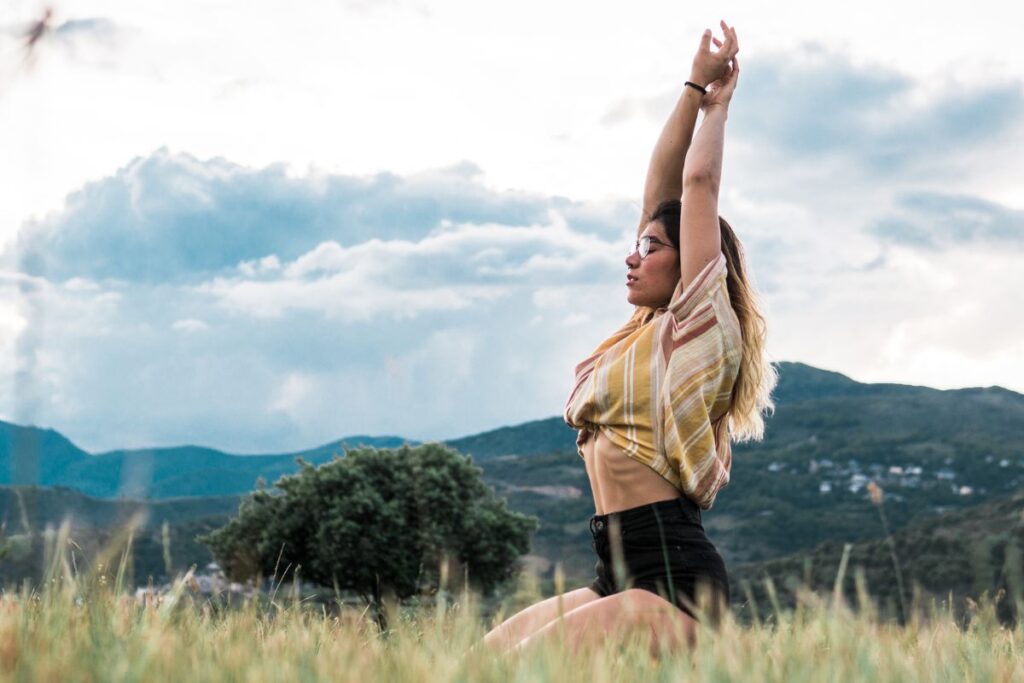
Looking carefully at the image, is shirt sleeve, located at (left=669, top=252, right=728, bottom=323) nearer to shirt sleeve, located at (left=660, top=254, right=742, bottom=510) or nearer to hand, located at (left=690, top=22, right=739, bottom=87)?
shirt sleeve, located at (left=660, top=254, right=742, bottom=510)

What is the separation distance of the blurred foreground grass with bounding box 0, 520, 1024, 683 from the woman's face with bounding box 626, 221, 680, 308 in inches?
55.4

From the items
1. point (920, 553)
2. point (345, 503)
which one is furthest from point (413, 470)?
point (920, 553)

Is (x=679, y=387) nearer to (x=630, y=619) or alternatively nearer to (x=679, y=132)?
(x=630, y=619)

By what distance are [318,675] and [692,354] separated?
201 centimetres

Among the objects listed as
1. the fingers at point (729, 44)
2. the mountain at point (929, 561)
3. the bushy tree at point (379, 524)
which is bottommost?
the mountain at point (929, 561)

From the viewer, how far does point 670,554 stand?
3.64 metres

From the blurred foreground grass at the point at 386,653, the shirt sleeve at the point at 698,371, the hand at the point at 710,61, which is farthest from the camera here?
the hand at the point at 710,61

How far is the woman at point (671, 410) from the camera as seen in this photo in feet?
11.9

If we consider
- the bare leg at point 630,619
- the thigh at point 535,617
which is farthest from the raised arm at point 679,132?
the bare leg at point 630,619

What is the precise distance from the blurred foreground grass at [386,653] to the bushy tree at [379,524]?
98.1 ft

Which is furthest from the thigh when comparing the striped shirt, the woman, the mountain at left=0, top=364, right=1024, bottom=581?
the mountain at left=0, top=364, right=1024, bottom=581

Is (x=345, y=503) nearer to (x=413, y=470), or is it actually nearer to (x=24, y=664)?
(x=413, y=470)

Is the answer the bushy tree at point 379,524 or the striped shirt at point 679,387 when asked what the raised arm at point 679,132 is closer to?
the striped shirt at point 679,387

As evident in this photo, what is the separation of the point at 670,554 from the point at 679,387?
0.61 m
